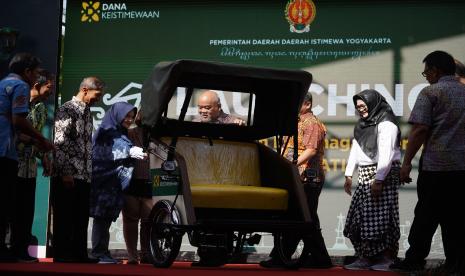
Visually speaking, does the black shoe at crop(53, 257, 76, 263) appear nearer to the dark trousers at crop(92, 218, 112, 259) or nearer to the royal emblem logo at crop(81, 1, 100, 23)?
the dark trousers at crop(92, 218, 112, 259)

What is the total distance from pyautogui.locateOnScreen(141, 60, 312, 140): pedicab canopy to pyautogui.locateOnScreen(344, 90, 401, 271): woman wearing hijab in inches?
33.5

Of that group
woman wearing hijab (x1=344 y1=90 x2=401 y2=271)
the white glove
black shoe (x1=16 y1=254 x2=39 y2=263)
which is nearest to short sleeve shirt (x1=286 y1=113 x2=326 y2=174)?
woman wearing hijab (x1=344 y1=90 x2=401 y2=271)

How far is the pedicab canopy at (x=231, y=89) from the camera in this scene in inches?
310

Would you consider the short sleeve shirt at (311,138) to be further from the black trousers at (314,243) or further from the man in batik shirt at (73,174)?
the man in batik shirt at (73,174)

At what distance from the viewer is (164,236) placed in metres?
7.68

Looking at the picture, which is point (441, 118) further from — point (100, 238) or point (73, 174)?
point (100, 238)

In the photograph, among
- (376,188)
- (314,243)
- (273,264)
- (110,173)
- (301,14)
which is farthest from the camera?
(301,14)

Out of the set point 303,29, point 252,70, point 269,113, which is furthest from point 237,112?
point 252,70

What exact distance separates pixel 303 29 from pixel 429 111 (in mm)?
3778

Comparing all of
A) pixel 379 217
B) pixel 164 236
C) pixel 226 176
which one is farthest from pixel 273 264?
pixel 164 236

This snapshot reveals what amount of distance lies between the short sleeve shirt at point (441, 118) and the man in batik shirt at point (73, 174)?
2.96 m

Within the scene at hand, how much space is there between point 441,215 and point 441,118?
81 cm

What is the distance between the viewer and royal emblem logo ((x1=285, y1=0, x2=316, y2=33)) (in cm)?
1141

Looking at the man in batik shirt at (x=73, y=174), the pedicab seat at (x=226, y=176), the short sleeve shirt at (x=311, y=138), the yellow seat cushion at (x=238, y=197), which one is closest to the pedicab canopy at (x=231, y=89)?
the pedicab seat at (x=226, y=176)
